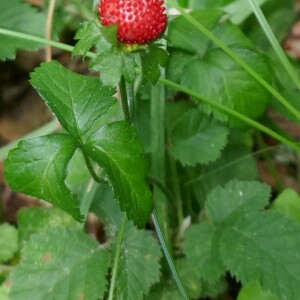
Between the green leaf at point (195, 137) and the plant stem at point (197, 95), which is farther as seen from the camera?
the green leaf at point (195, 137)

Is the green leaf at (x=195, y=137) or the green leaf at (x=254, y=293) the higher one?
the green leaf at (x=195, y=137)

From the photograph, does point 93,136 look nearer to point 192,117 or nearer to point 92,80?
point 92,80

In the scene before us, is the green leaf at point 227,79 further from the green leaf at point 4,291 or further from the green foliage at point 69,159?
the green leaf at point 4,291

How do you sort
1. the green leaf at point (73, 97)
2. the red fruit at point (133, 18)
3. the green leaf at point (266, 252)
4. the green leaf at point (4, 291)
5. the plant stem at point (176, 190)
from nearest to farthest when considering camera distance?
the red fruit at point (133, 18) < the green leaf at point (73, 97) < the green leaf at point (266, 252) < the green leaf at point (4, 291) < the plant stem at point (176, 190)

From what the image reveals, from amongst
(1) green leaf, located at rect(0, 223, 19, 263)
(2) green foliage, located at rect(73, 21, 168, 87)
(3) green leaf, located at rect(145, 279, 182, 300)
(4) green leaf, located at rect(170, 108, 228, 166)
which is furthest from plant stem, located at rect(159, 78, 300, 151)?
(1) green leaf, located at rect(0, 223, 19, 263)

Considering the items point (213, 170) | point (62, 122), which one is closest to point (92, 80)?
point (62, 122)

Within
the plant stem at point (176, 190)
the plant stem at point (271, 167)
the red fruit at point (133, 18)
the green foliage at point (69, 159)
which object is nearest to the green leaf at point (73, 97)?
the green foliage at point (69, 159)

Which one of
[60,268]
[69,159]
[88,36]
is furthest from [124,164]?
[60,268]

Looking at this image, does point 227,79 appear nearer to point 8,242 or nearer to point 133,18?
point 133,18
